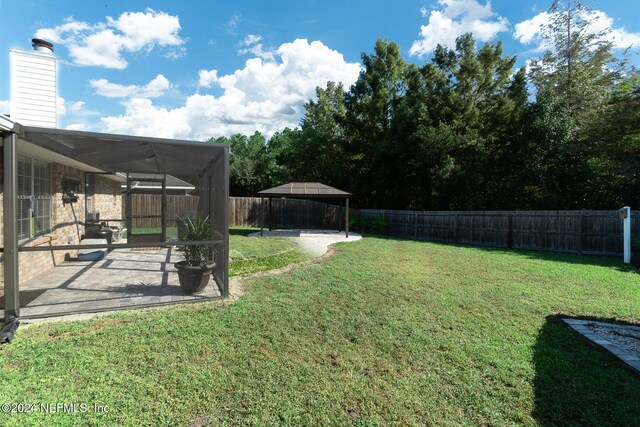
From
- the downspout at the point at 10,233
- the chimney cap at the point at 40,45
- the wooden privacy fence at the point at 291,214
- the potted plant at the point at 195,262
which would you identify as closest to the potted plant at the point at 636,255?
the potted plant at the point at 195,262

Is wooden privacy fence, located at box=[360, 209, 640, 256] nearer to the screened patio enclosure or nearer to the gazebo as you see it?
the gazebo

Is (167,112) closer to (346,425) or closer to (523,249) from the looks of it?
(523,249)

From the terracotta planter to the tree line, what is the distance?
14.3 metres

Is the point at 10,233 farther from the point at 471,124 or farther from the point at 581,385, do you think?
the point at 471,124

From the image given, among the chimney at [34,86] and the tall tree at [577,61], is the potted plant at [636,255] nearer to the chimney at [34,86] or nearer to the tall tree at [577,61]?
the tall tree at [577,61]

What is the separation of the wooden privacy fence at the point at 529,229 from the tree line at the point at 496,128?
9.39 ft

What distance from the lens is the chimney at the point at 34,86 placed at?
6127 mm

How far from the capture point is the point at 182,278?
5516 millimetres

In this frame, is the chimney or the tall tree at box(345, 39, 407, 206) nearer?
the chimney

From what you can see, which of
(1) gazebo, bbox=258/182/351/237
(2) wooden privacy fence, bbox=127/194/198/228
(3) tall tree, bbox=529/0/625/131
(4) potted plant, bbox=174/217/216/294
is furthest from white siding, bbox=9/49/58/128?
(3) tall tree, bbox=529/0/625/131

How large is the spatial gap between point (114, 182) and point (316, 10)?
1113cm

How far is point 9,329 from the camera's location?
3.80 metres

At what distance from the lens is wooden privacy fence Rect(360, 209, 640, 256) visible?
436 inches

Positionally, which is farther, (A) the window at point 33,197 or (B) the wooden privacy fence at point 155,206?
(B) the wooden privacy fence at point 155,206
